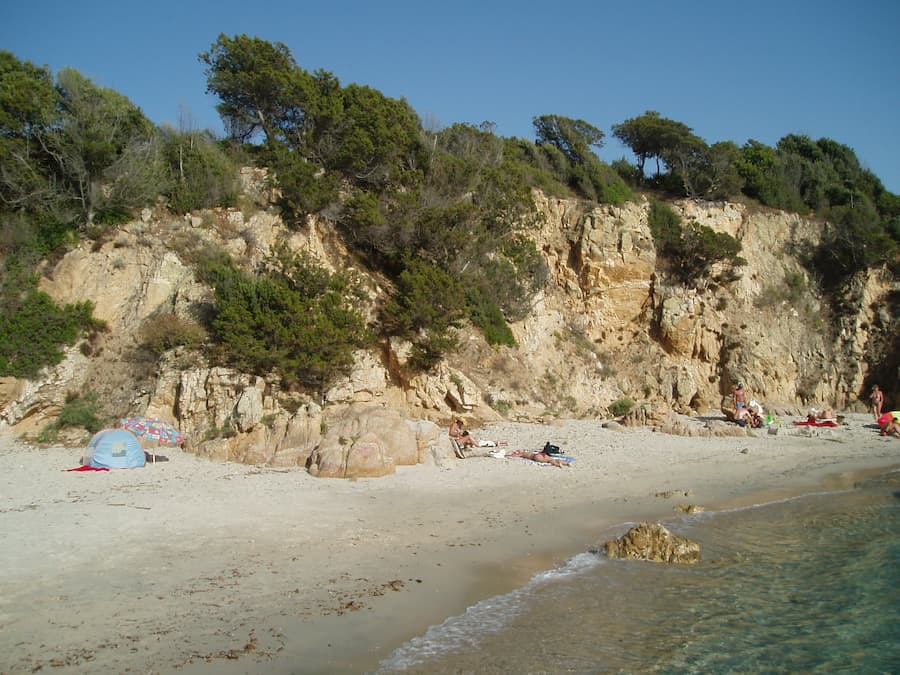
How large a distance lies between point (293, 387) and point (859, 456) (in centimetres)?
1589

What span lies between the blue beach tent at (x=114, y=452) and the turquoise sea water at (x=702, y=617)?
8.57 metres

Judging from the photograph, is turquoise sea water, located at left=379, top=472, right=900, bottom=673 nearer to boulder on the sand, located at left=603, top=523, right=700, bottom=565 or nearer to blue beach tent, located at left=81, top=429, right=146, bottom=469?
boulder on the sand, located at left=603, top=523, right=700, bottom=565

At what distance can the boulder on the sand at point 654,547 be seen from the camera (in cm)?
856

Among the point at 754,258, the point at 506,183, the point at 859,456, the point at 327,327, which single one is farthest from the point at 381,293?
the point at 754,258

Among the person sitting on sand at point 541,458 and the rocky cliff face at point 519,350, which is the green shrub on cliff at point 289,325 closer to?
the rocky cliff face at point 519,350

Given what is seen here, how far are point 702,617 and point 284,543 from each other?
526 centimetres

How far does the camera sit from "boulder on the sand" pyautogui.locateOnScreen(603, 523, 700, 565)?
856cm

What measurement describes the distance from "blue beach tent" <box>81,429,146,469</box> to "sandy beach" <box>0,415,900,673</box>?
37 cm

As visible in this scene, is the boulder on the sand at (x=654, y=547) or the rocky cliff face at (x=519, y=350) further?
the rocky cliff face at (x=519, y=350)

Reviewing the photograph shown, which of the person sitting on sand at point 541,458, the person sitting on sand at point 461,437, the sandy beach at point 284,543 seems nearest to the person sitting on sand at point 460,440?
the person sitting on sand at point 461,437

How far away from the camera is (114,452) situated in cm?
1220

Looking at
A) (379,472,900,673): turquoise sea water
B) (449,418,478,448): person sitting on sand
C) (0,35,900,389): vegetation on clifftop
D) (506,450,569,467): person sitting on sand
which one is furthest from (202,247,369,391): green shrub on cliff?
(379,472,900,673): turquoise sea water

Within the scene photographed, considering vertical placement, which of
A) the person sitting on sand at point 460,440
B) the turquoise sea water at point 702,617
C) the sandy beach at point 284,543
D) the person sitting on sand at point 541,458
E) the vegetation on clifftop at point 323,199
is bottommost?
the turquoise sea water at point 702,617

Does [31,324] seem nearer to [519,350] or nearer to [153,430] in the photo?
[153,430]
